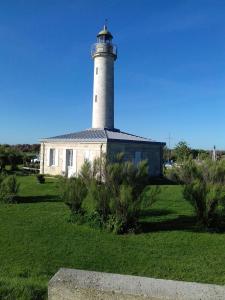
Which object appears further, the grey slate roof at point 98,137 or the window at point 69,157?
the window at point 69,157

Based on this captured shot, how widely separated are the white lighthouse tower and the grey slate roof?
0.77 metres

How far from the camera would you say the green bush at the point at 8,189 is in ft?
48.3

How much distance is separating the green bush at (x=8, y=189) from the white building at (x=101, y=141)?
6202 mm

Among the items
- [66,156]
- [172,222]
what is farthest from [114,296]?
[66,156]

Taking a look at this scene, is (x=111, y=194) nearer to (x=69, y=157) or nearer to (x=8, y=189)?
(x=8, y=189)

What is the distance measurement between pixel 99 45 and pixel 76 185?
51.0ft

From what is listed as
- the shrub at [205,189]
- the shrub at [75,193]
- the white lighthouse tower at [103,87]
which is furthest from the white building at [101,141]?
the shrub at [205,189]

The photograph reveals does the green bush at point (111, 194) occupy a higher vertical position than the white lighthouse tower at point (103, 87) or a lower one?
lower

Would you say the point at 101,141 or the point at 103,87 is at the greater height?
the point at 103,87

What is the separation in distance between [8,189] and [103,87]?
11804 millimetres

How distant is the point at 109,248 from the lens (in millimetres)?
8695

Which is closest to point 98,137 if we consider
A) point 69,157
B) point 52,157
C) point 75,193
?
point 69,157

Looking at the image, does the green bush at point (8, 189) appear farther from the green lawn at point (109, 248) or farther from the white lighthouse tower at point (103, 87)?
the white lighthouse tower at point (103, 87)

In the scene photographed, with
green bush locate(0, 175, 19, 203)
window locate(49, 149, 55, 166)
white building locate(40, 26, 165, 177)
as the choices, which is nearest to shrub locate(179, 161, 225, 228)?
green bush locate(0, 175, 19, 203)
